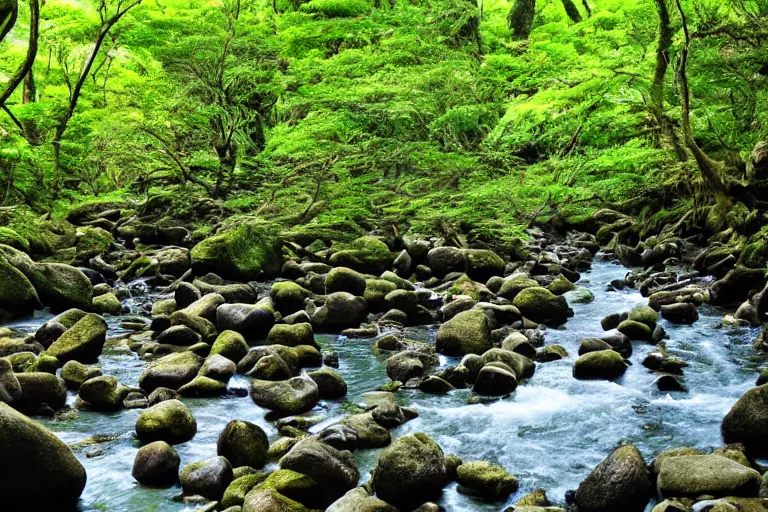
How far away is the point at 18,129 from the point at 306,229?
21.0ft

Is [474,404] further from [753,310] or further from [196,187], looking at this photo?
[196,187]

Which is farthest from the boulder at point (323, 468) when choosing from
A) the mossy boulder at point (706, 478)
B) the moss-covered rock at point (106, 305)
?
the moss-covered rock at point (106, 305)

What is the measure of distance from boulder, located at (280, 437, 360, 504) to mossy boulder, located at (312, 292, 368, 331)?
481 centimetres

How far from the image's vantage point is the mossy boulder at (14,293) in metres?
9.30

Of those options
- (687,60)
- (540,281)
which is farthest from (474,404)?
(687,60)

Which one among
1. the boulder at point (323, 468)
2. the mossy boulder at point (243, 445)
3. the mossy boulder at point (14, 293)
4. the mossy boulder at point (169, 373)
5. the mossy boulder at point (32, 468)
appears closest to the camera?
the mossy boulder at point (32, 468)

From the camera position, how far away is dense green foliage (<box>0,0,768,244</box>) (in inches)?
486

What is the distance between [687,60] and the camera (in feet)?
36.1

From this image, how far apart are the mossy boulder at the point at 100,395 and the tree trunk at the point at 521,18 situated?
54.3ft

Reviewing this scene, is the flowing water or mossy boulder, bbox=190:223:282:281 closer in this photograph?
the flowing water

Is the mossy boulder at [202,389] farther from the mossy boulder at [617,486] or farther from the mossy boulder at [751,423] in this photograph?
the mossy boulder at [751,423]

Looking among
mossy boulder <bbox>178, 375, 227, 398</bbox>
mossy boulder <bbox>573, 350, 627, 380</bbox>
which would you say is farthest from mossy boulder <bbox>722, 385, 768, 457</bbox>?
mossy boulder <bbox>178, 375, 227, 398</bbox>

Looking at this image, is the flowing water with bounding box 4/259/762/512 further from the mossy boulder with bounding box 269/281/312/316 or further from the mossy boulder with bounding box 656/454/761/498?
the mossy boulder with bounding box 269/281/312/316

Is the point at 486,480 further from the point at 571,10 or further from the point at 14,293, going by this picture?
the point at 571,10
